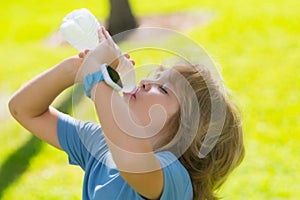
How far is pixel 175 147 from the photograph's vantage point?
2.60 metres

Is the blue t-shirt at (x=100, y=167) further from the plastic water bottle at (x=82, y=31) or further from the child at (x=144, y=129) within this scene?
the plastic water bottle at (x=82, y=31)

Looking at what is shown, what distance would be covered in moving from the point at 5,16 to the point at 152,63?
9.02 meters

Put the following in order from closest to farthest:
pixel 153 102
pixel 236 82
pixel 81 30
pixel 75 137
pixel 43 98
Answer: pixel 81 30 < pixel 153 102 < pixel 43 98 < pixel 75 137 < pixel 236 82

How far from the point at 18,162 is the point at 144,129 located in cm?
303

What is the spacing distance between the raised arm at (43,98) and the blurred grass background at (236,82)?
0.77 metres

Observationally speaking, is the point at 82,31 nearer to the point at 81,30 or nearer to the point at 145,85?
the point at 81,30

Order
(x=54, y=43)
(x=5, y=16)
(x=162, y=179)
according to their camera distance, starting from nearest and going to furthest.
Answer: (x=162, y=179) → (x=54, y=43) → (x=5, y=16)

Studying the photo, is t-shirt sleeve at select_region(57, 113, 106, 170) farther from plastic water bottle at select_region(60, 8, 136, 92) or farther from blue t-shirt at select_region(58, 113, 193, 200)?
plastic water bottle at select_region(60, 8, 136, 92)

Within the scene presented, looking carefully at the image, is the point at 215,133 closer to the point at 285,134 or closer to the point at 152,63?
the point at 152,63

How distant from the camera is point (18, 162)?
209 inches

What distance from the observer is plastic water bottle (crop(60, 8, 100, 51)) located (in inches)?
94.3

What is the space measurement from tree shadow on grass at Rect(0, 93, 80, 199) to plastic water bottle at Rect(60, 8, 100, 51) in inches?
103

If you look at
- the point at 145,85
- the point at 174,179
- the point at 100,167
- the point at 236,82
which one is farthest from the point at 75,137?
the point at 236,82

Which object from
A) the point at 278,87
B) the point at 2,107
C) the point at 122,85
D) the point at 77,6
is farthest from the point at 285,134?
the point at 77,6
